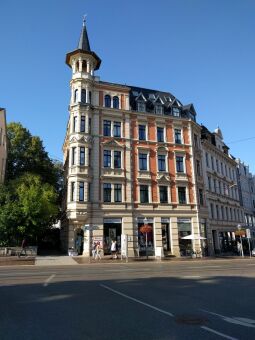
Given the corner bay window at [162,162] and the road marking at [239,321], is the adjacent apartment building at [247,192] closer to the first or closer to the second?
the corner bay window at [162,162]

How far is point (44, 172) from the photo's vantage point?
47125mm

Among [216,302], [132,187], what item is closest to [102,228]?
[132,187]

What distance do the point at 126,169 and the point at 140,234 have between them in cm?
744

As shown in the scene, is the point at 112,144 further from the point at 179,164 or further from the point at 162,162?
the point at 179,164

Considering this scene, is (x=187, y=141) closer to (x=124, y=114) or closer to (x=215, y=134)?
(x=124, y=114)

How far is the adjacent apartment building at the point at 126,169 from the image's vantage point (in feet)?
116

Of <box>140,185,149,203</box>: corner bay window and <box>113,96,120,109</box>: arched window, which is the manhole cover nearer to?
<box>140,185,149,203</box>: corner bay window

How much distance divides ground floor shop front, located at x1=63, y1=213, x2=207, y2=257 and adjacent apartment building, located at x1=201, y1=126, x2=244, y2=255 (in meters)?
4.04

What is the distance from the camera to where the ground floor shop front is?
3450 cm

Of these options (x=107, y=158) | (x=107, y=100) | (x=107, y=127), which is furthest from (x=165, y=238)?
(x=107, y=100)

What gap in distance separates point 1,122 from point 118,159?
1900cm

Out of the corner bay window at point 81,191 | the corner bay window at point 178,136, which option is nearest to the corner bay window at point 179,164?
the corner bay window at point 178,136

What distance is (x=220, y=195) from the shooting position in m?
50.2

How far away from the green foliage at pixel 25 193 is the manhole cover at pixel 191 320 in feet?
88.4
